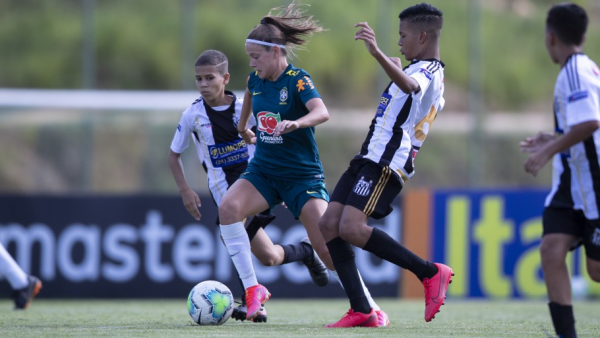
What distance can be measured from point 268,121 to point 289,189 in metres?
0.49

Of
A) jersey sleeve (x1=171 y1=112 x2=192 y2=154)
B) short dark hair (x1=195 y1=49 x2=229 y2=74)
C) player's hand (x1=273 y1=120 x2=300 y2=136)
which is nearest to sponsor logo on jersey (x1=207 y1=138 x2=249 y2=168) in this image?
jersey sleeve (x1=171 y1=112 x2=192 y2=154)

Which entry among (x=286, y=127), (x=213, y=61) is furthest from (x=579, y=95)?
(x=213, y=61)

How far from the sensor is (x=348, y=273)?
6.16 m

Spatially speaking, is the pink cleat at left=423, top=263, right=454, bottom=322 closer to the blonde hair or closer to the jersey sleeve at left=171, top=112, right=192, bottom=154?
the blonde hair

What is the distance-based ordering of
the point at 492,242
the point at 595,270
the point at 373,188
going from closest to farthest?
the point at 595,270 < the point at 373,188 < the point at 492,242

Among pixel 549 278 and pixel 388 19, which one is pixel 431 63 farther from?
pixel 388 19

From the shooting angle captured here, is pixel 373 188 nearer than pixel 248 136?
Yes

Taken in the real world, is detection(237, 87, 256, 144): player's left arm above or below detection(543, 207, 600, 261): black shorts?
above

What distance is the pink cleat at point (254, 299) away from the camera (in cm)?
630

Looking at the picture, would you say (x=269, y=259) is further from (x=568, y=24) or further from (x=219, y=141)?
(x=568, y=24)

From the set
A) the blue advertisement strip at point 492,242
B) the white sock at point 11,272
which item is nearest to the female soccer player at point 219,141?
the white sock at point 11,272

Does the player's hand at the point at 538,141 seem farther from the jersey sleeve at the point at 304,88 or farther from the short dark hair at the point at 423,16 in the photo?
the jersey sleeve at the point at 304,88

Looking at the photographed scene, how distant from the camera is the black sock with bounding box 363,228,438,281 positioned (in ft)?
19.9

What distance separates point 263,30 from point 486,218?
598 centimetres
